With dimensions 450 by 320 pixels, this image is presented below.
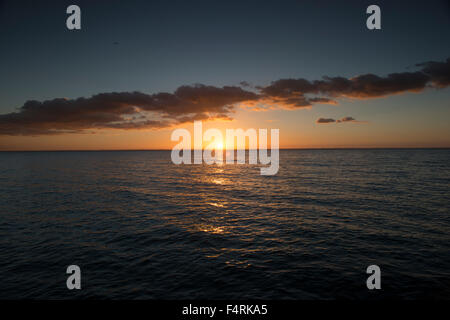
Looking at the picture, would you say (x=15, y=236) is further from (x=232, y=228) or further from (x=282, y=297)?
(x=282, y=297)

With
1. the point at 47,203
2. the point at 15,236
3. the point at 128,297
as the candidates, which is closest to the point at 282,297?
the point at 128,297

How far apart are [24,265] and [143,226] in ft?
31.0

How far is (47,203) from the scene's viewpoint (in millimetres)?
32812

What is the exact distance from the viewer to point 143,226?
23125mm

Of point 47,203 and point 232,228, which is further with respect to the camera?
point 47,203

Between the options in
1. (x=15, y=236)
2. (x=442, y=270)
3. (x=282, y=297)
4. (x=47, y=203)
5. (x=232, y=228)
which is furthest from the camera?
(x=47, y=203)

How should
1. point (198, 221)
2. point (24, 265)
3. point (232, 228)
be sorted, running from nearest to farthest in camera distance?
point (24, 265) < point (232, 228) < point (198, 221)

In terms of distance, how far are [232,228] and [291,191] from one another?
21433 mm

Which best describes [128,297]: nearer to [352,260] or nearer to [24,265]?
[24,265]
